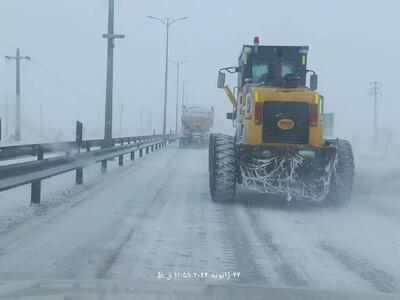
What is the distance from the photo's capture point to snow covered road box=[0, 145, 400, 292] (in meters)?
6.47

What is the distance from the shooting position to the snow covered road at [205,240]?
647cm

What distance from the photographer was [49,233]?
853 cm

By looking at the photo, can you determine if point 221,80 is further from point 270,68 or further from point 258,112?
point 258,112

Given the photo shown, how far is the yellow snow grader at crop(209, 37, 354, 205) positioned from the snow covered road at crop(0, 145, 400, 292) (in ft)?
1.35

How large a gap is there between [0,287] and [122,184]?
9736 mm

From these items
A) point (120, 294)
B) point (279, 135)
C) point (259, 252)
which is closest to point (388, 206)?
point (279, 135)

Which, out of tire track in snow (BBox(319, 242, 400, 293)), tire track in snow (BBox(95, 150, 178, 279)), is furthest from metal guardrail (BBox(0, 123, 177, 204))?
tire track in snow (BBox(319, 242, 400, 293))

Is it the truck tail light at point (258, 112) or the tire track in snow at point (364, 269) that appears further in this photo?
the truck tail light at point (258, 112)

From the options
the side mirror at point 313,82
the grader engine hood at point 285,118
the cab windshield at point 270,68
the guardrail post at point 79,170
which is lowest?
the guardrail post at point 79,170

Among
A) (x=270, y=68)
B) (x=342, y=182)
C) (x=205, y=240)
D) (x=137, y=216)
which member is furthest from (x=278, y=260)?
(x=270, y=68)

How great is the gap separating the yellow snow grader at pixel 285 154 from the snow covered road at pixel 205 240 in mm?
411

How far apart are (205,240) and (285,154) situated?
12.9 feet

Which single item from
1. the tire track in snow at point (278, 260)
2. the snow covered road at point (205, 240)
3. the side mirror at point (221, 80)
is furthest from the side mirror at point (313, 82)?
the tire track in snow at point (278, 260)

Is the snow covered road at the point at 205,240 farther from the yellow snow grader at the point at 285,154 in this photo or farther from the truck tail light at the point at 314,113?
the truck tail light at the point at 314,113
